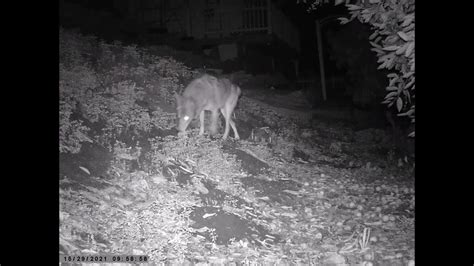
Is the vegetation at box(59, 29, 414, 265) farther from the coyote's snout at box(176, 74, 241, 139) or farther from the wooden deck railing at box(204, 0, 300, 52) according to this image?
the wooden deck railing at box(204, 0, 300, 52)

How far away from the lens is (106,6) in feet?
12.2

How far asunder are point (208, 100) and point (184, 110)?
22 centimetres

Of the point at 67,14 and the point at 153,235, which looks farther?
the point at 67,14

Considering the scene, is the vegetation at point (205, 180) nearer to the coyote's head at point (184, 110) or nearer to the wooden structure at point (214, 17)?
the coyote's head at point (184, 110)

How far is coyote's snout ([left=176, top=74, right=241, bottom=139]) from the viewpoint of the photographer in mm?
3734

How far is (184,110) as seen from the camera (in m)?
3.74

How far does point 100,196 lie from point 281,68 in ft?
5.96

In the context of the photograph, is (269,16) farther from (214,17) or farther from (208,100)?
(208,100)
